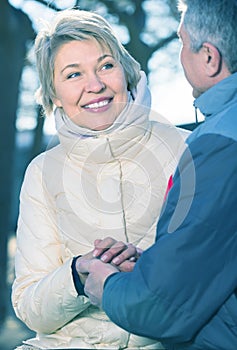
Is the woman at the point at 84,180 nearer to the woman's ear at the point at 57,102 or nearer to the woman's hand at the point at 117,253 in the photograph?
the woman's ear at the point at 57,102

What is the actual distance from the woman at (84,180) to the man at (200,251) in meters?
0.45

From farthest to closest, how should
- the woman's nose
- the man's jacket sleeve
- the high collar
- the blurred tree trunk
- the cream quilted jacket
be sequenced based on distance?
the blurred tree trunk, the woman's nose, the cream quilted jacket, the high collar, the man's jacket sleeve

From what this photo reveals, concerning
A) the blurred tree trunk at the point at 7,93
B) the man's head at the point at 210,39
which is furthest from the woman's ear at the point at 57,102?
the blurred tree trunk at the point at 7,93

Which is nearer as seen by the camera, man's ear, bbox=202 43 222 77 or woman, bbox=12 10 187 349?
man's ear, bbox=202 43 222 77

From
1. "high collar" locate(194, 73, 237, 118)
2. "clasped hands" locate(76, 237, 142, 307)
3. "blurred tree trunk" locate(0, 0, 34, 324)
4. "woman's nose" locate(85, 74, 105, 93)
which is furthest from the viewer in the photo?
"blurred tree trunk" locate(0, 0, 34, 324)

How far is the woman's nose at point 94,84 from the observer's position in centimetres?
214

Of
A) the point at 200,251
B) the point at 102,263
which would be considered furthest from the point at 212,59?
the point at 102,263

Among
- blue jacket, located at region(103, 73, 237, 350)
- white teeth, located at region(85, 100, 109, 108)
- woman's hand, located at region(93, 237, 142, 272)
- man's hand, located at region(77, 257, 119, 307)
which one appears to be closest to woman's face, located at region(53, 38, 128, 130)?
white teeth, located at region(85, 100, 109, 108)

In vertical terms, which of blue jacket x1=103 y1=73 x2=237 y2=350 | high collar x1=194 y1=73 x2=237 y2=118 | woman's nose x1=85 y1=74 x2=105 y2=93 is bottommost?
blue jacket x1=103 y1=73 x2=237 y2=350

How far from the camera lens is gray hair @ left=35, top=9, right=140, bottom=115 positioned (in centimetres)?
218

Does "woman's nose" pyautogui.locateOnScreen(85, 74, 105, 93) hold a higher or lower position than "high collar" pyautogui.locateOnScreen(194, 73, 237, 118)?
lower

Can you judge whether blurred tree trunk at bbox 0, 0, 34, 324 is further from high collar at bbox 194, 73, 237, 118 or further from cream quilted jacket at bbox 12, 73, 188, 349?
high collar at bbox 194, 73, 237, 118

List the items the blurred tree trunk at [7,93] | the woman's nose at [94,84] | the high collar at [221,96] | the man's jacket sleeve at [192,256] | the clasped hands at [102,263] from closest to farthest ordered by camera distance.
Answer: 1. the man's jacket sleeve at [192,256]
2. the high collar at [221,96]
3. the clasped hands at [102,263]
4. the woman's nose at [94,84]
5. the blurred tree trunk at [7,93]

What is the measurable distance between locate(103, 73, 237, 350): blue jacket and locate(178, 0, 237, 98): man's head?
117 mm
